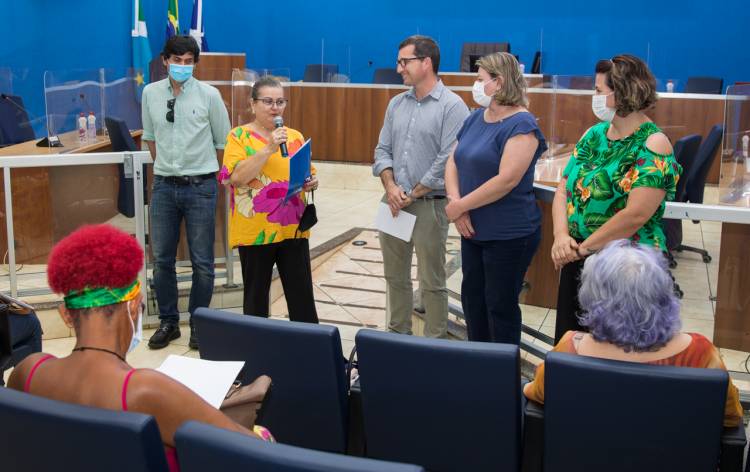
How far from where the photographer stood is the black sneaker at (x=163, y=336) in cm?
430

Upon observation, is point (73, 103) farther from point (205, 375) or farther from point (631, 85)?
point (205, 375)

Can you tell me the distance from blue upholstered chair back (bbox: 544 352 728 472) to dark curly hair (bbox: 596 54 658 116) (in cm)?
120

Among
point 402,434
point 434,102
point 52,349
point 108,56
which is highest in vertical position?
point 108,56

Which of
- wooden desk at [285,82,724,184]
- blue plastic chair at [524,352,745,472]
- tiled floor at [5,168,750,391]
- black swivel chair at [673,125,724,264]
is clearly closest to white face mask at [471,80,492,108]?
tiled floor at [5,168,750,391]

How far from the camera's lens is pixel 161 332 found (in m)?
4.34

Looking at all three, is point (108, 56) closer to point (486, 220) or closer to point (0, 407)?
point (486, 220)

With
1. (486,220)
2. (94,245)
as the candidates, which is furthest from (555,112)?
(94,245)

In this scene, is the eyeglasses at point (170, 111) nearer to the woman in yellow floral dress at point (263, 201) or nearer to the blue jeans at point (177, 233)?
the blue jeans at point (177, 233)

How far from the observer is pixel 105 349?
71.7 inches

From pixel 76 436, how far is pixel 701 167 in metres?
4.89

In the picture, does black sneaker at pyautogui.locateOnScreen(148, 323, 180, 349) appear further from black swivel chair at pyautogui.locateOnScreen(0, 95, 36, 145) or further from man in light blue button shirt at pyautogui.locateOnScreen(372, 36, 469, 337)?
black swivel chair at pyautogui.locateOnScreen(0, 95, 36, 145)

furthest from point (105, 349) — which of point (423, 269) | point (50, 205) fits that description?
point (50, 205)

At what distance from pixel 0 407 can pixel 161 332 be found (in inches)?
102

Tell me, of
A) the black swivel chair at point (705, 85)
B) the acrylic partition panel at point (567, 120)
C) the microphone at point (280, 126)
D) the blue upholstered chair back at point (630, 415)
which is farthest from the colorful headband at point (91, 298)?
the black swivel chair at point (705, 85)
